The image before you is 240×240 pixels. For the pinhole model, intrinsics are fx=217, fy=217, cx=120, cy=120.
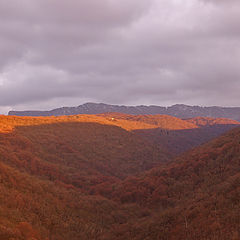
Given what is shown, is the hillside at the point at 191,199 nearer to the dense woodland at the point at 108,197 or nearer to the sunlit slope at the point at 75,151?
the dense woodland at the point at 108,197

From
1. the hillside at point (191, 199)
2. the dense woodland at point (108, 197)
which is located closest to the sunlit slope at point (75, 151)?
the dense woodland at point (108, 197)

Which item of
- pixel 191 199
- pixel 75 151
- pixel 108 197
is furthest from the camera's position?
pixel 75 151

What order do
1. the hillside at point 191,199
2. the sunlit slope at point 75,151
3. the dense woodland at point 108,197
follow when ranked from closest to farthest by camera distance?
1. the hillside at point 191,199
2. the dense woodland at point 108,197
3. the sunlit slope at point 75,151

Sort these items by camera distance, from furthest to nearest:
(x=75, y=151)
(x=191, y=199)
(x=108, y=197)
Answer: (x=75, y=151), (x=108, y=197), (x=191, y=199)

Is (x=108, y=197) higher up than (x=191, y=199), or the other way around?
(x=191, y=199)

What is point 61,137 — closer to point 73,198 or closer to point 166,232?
point 73,198

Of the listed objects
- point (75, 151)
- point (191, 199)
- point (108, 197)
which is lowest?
point (108, 197)

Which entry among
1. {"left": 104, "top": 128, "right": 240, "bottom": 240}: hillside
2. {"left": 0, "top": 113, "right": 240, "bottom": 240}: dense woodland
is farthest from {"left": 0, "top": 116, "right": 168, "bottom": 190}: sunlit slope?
{"left": 104, "top": 128, "right": 240, "bottom": 240}: hillside

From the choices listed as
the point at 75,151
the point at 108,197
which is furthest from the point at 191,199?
the point at 75,151

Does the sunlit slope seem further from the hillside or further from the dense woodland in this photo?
the hillside

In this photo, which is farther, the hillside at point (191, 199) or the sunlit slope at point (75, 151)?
the sunlit slope at point (75, 151)

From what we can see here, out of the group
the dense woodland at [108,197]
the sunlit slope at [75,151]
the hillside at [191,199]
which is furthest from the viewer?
the sunlit slope at [75,151]

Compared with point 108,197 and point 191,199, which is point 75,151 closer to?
point 108,197

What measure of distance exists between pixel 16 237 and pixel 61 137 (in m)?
54.0
